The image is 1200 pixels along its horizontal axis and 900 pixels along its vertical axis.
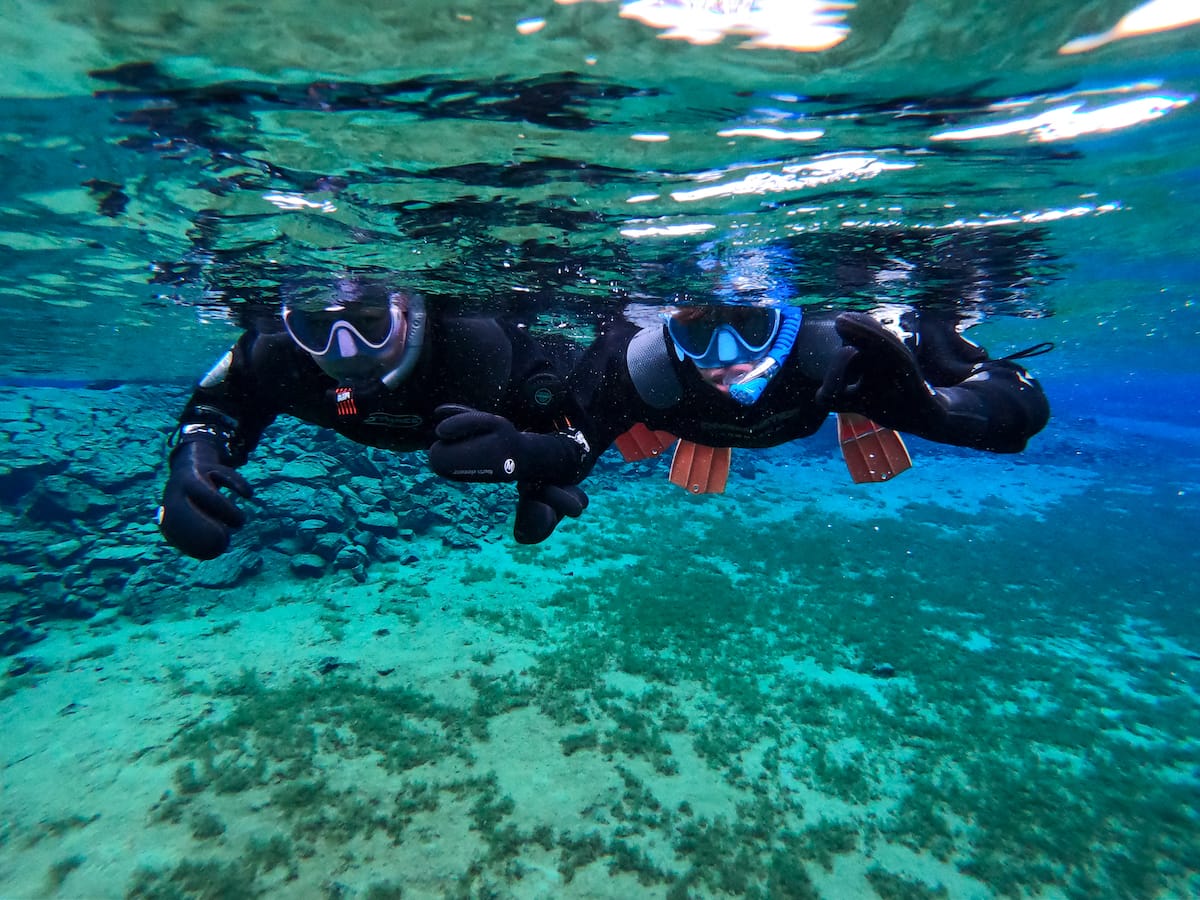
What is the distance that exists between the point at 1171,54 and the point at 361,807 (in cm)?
904

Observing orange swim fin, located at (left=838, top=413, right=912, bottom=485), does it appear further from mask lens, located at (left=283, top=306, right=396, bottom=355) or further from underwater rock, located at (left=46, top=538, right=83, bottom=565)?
underwater rock, located at (left=46, top=538, right=83, bottom=565)

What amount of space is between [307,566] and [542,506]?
8464mm

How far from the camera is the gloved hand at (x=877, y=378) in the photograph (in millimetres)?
2695

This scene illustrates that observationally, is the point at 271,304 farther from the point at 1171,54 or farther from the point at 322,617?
the point at 1171,54

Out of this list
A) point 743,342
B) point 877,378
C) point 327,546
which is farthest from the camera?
point 327,546

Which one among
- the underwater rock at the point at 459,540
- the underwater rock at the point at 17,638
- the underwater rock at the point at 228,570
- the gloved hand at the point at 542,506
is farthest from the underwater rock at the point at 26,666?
the gloved hand at the point at 542,506

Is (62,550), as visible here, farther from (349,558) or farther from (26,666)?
(349,558)

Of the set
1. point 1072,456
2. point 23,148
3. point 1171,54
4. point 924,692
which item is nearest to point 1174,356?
point 1072,456

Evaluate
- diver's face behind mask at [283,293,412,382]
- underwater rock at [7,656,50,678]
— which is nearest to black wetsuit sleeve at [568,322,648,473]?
diver's face behind mask at [283,293,412,382]

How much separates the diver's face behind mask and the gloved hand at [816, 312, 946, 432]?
2800 millimetres

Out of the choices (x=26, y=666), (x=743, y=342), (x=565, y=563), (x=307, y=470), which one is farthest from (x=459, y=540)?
(x=743, y=342)

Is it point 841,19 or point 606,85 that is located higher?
point 841,19

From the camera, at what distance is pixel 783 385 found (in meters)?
3.71

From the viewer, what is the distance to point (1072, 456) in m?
27.2
